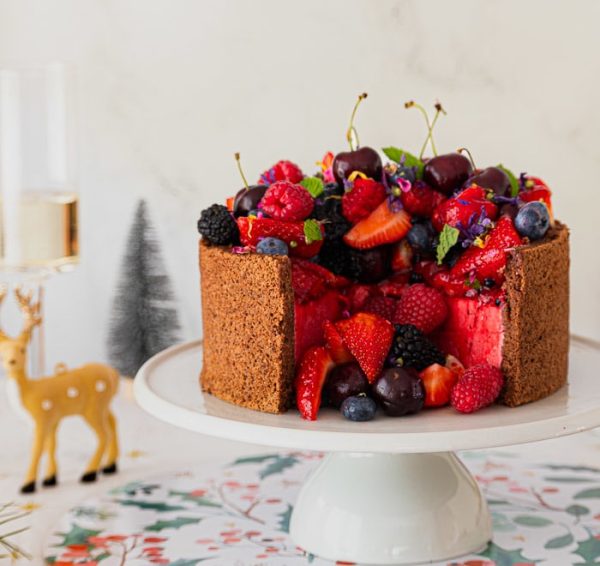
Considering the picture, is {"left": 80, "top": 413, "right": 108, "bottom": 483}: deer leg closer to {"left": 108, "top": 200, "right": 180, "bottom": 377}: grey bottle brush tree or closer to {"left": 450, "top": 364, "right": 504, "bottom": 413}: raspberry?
{"left": 108, "top": 200, "right": 180, "bottom": 377}: grey bottle brush tree

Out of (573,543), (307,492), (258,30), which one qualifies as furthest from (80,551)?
(258,30)

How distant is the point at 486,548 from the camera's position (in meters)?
2.00

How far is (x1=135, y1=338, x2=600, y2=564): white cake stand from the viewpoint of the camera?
1.73 metres

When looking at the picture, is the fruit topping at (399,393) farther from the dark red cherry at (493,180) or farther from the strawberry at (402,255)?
the dark red cherry at (493,180)

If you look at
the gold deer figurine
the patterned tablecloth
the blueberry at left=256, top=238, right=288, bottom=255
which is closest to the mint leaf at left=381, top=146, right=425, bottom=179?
the blueberry at left=256, top=238, right=288, bottom=255

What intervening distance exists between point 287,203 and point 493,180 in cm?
39

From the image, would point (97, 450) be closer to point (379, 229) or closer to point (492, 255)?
point (379, 229)

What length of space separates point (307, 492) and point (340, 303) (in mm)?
364

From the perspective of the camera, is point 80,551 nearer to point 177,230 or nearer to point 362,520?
point 362,520

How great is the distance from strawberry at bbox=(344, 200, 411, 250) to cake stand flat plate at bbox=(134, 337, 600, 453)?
32cm

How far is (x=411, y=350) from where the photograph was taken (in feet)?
6.07

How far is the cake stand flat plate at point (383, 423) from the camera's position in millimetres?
1652

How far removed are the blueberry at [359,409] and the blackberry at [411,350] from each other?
0.11m

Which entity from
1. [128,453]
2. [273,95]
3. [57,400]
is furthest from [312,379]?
[273,95]
